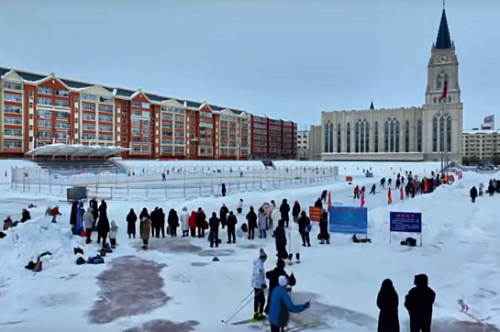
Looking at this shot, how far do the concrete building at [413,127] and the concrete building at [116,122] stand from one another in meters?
26.9

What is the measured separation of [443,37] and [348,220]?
11656cm

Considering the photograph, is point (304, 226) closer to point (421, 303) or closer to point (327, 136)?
point (421, 303)

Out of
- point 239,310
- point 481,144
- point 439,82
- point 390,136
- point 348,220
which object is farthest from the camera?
point 481,144

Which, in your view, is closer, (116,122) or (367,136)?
(116,122)

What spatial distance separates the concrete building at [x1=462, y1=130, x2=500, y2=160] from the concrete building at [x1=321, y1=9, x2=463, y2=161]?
7033cm

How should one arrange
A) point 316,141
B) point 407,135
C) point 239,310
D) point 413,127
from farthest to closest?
point 316,141 → point 407,135 → point 413,127 → point 239,310

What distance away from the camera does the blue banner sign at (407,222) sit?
1505cm

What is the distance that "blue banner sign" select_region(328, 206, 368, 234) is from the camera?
1583 centimetres

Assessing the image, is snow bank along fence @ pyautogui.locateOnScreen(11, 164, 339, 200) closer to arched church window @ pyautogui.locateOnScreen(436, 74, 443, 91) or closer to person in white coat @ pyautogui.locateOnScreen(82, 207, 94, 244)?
person in white coat @ pyautogui.locateOnScreen(82, 207, 94, 244)

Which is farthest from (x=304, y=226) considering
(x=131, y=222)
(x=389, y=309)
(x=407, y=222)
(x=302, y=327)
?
→ (x=389, y=309)

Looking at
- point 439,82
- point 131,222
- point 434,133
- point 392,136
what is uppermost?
A: point 439,82

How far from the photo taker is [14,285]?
32.6ft

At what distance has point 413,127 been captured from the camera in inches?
4299

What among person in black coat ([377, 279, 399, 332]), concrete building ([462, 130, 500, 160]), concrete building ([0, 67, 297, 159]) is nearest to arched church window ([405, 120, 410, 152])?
concrete building ([0, 67, 297, 159])
